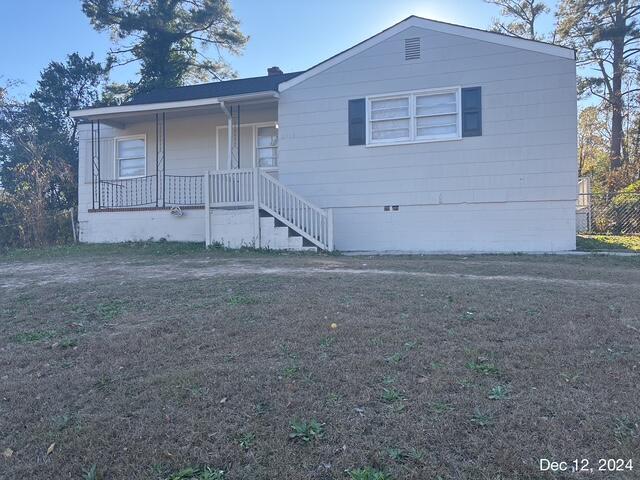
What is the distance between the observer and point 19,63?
18.4 m

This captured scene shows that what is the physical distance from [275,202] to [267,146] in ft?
10.1

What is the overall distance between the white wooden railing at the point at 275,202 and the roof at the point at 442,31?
8.80ft

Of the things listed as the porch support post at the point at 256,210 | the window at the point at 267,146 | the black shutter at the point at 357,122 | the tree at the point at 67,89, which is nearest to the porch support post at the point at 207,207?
the porch support post at the point at 256,210

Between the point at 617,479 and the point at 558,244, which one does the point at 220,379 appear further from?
the point at 558,244

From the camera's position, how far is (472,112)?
34.1 ft

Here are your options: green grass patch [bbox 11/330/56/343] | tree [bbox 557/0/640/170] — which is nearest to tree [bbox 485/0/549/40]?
tree [bbox 557/0/640/170]

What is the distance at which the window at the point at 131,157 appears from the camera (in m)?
13.8

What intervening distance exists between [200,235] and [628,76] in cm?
2052

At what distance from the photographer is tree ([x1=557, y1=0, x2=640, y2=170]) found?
1944 cm

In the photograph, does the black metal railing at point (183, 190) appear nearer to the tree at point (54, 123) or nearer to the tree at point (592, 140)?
the tree at point (54, 123)

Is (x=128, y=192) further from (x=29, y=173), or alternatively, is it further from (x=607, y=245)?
(x=607, y=245)

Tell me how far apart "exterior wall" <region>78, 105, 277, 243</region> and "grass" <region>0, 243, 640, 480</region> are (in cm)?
671

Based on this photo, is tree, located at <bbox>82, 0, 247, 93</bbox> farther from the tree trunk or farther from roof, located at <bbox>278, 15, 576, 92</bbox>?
the tree trunk

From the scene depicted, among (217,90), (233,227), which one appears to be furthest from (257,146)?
(233,227)
